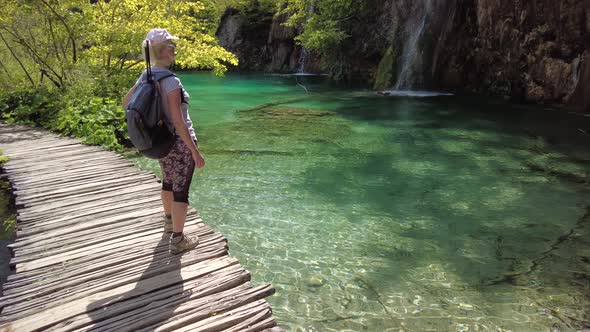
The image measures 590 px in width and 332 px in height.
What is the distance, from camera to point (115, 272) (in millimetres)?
3875

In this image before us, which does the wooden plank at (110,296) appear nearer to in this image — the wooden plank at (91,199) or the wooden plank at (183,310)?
the wooden plank at (183,310)

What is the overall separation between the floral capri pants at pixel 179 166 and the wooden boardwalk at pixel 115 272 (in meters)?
0.66

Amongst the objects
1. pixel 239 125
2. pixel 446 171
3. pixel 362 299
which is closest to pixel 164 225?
pixel 362 299

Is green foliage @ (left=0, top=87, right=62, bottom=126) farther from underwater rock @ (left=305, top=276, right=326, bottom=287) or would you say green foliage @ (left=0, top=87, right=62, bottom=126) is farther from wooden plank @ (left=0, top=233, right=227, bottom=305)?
underwater rock @ (left=305, top=276, right=326, bottom=287)

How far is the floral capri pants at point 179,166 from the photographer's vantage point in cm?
380

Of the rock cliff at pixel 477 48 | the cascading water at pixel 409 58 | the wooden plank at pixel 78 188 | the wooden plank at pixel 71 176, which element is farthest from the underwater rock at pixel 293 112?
the wooden plank at pixel 78 188

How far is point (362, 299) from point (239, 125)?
32.0 ft

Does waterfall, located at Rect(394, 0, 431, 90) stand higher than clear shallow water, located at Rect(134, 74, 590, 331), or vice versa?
waterfall, located at Rect(394, 0, 431, 90)

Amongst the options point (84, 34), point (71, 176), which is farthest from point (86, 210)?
point (84, 34)

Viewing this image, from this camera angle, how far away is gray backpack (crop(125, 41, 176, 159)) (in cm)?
342

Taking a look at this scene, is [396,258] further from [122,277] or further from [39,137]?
[39,137]

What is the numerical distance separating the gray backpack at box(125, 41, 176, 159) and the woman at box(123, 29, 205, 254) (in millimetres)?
51

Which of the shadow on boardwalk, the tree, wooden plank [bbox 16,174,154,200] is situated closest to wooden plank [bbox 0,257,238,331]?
the shadow on boardwalk

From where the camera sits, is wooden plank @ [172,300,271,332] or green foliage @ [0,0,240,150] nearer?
wooden plank @ [172,300,271,332]
